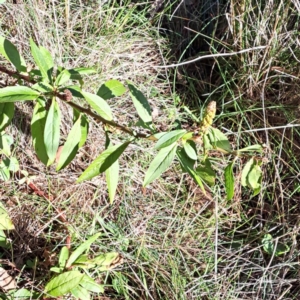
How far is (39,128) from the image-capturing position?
128 cm

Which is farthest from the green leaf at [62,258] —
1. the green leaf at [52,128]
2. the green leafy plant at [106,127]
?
the green leaf at [52,128]

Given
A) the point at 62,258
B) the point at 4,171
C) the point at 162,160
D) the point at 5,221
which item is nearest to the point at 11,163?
the point at 4,171

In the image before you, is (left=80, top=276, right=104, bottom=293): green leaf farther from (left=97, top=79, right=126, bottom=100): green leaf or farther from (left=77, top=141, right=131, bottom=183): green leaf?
(left=97, top=79, right=126, bottom=100): green leaf

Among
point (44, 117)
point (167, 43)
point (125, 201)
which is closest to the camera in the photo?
point (44, 117)

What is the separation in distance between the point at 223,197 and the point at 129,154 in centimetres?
47

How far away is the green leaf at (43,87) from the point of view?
1.20 m

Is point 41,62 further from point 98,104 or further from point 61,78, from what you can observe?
point 98,104

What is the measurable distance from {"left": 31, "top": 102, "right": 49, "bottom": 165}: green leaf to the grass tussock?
0.56 metres

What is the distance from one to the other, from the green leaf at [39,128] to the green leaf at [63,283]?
49 centimetres

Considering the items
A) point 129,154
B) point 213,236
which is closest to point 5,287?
point 129,154

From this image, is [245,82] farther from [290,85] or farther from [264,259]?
[264,259]

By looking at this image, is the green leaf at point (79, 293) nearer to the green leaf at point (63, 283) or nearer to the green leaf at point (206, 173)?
the green leaf at point (63, 283)

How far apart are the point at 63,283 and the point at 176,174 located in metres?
0.71

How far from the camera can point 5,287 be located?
1707mm
